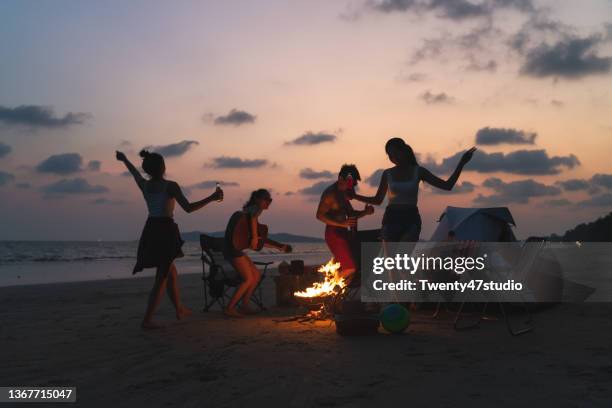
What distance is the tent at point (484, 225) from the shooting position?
868 centimetres

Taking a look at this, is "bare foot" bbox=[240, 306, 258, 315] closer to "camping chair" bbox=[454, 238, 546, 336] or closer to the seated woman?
the seated woman

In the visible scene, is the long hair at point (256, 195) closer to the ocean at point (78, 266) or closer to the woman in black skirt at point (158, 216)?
the woman in black skirt at point (158, 216)

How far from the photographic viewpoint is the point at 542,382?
12.4 feet

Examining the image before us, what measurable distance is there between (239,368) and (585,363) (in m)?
2.70

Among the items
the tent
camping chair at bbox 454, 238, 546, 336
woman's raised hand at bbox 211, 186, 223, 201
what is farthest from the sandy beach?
the tent

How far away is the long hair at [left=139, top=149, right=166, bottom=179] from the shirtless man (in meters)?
1.99

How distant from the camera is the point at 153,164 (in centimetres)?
618

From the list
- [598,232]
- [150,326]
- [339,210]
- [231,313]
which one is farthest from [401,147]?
[598,232]

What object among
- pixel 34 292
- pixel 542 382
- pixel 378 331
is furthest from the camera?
pixel 34 292

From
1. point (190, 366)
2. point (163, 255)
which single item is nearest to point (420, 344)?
point (190, 366)

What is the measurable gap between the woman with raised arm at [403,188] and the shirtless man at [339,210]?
0.55m

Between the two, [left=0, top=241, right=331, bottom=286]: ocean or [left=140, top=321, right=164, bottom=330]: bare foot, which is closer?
[left=140, top=321, right=164, bottom=330]: bare foot

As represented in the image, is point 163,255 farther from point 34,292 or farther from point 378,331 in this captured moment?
point 34,292

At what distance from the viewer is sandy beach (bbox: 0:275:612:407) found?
3576 millimetres
